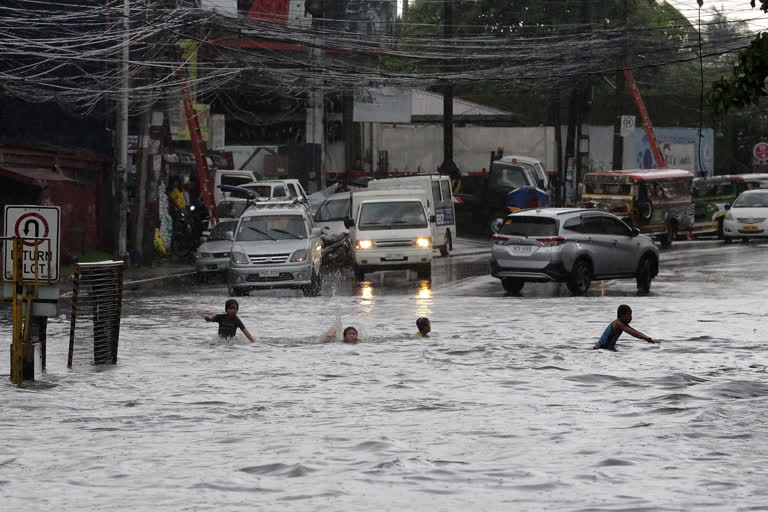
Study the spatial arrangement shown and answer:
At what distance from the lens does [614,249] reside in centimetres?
2631

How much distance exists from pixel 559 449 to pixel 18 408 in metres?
5.95

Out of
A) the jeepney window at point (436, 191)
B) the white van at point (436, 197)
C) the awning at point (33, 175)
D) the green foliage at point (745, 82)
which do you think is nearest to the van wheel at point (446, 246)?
the white van at point (436, 197)

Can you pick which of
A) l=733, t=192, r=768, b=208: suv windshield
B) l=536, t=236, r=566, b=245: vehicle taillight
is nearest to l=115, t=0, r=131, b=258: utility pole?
l=536, t=236, r=566, b=245: vehicle taillight

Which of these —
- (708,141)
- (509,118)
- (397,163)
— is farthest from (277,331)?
(708,141)

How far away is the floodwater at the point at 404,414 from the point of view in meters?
10.1

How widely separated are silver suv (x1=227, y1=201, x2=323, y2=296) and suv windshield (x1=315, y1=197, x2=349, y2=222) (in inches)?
363

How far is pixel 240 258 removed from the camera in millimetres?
25906

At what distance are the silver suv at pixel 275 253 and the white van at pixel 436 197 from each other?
8.48m

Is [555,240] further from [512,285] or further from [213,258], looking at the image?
[213,258]

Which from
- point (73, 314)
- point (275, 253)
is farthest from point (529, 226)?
point (73, 314)

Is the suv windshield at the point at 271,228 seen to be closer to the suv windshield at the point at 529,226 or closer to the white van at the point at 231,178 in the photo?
the suv windshield at the point at 529,226

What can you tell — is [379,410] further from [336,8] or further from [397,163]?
[397,163]

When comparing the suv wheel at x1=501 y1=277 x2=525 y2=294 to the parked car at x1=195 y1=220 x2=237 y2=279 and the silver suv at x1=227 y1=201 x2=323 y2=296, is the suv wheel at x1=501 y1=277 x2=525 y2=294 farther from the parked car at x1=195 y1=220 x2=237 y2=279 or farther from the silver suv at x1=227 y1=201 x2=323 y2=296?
the parked car at x1=195 y1=220 x2=237 y2=279

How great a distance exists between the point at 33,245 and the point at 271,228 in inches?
483
